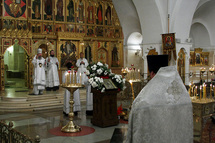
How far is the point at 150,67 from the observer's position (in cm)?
272

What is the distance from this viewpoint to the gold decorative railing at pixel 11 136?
3.33 meters

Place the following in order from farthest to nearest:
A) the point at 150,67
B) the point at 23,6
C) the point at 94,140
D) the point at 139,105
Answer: the point at 23,6 → the point at 94,140 → the point at 150,67 → the point at 139,105

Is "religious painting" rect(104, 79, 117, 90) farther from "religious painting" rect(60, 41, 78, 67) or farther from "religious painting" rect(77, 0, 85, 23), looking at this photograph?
"religious painting" rect(77, 0, 85, 23)

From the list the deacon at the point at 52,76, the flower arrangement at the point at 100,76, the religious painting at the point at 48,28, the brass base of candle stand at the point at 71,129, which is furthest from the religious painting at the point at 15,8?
the brass base of candle stand at the point at 71,129

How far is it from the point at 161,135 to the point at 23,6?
15.3 metres

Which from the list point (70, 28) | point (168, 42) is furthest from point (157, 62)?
point (70, 28)

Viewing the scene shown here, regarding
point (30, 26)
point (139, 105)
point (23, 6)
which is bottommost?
point (139, 105)

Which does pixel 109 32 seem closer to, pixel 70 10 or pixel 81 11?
pixel 81 11

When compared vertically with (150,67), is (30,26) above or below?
above

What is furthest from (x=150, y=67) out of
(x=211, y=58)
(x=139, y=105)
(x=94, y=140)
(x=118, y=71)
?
(x=211, y=58)

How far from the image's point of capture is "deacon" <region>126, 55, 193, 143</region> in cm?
246

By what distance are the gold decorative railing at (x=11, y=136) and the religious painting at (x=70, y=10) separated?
1468 cm

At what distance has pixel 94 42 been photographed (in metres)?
19.4

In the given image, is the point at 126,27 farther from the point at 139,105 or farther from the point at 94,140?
the point at 139,105
